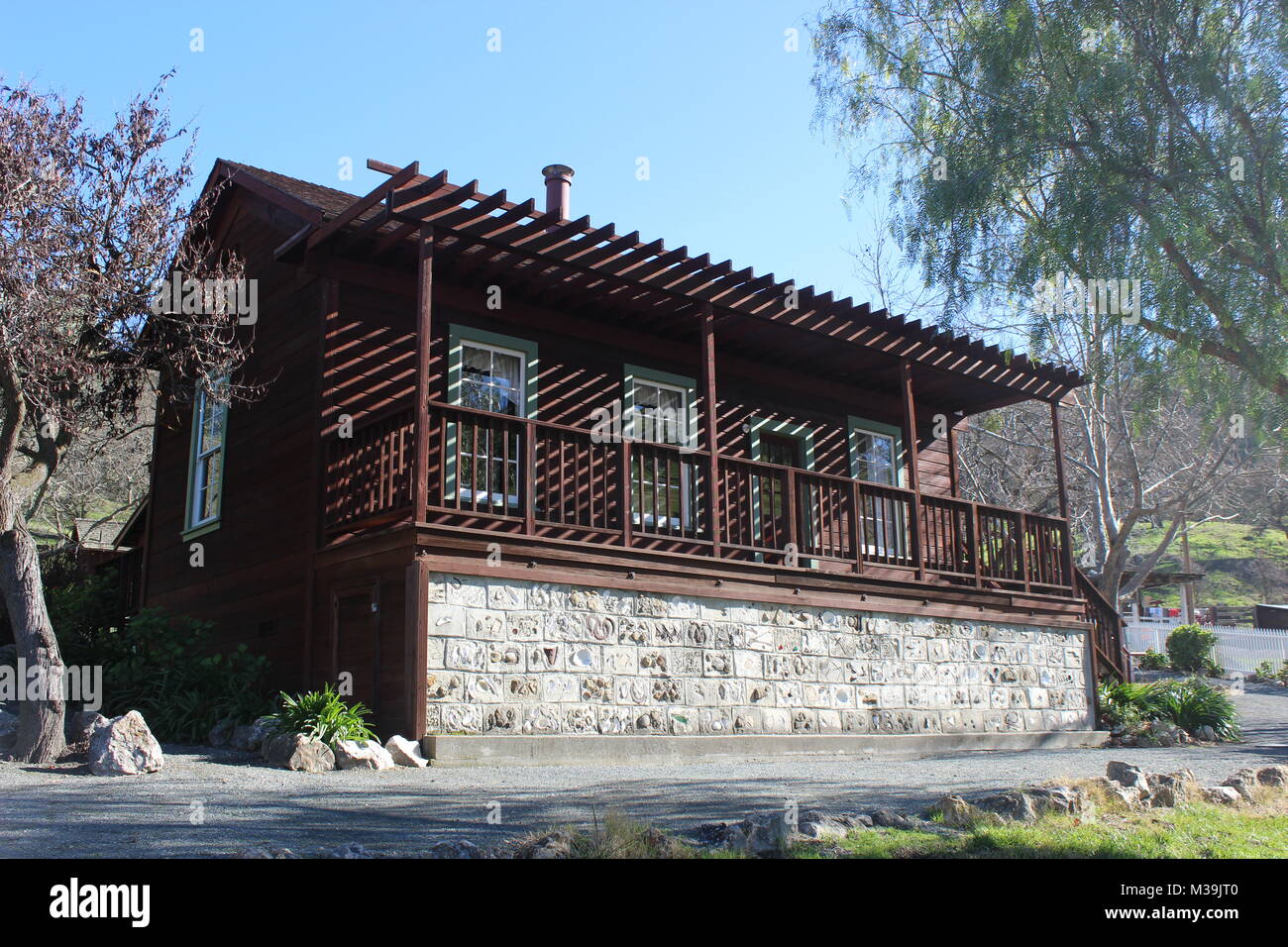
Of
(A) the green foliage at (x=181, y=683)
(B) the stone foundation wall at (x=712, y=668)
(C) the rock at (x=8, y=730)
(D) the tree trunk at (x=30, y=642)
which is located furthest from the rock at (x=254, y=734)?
(C) the rock at (x=8, y=730)

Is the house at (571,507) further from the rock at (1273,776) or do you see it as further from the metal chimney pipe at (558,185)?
the rock at (1273,776)

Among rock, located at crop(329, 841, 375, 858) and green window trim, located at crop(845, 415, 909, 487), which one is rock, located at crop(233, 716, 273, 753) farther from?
green window trim, located at crop(845, 415, 909, 487)

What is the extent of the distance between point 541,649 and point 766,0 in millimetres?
6617

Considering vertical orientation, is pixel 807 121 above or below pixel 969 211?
above

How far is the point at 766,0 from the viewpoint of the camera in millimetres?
10688

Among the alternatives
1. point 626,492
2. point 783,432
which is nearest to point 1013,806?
point 626,492

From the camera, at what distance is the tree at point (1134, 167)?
805 cm

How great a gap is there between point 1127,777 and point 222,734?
287 inches

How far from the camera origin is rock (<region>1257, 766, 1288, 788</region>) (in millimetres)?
7684

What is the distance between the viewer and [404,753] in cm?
807

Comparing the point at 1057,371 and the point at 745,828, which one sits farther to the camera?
the point at 1057,371

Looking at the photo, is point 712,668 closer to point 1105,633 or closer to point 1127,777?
point 1127,777
